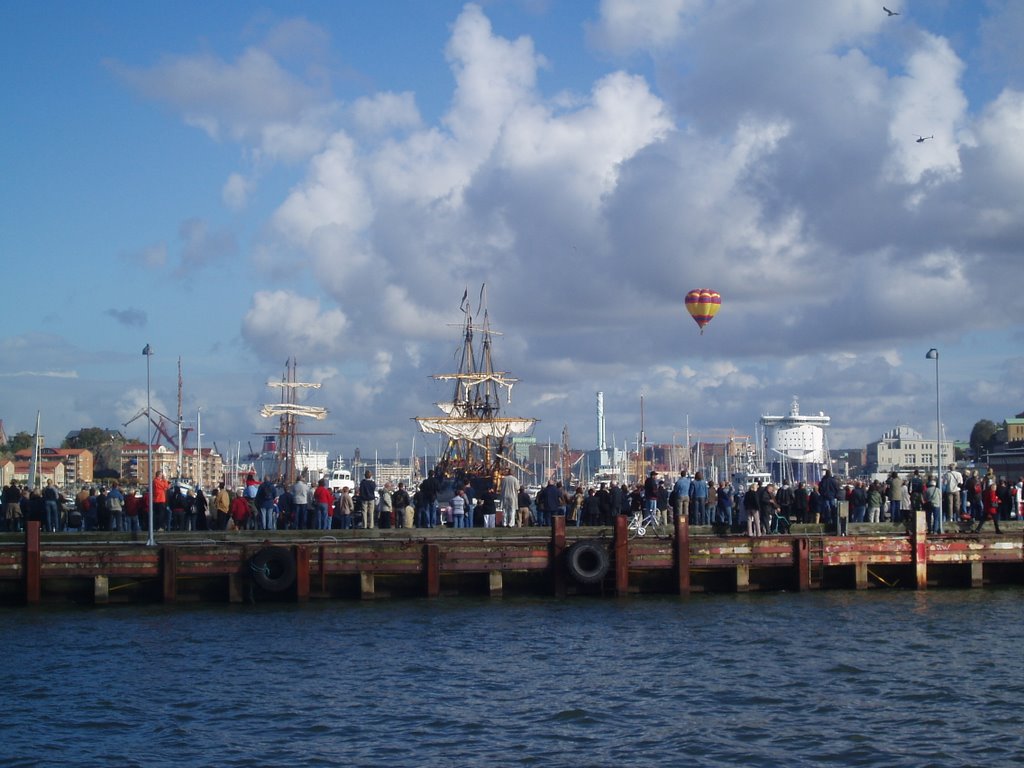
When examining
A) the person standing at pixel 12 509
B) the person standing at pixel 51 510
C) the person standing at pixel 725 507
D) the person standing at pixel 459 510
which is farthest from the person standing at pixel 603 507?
the person standing at pixel 12 509

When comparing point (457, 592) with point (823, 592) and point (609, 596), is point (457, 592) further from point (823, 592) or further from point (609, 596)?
point (823, 592)

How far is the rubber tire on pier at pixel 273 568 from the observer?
3288 cm

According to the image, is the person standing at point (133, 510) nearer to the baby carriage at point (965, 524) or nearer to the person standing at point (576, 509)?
the person standing at point (576, 509)

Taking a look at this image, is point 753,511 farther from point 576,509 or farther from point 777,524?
point 576,509

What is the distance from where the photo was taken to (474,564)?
33531mm

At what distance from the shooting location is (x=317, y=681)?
966 inches

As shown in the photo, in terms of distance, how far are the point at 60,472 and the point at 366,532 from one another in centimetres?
13682

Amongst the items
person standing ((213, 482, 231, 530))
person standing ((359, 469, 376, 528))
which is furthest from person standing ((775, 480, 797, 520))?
person standing ((213, 482, 231, 530))

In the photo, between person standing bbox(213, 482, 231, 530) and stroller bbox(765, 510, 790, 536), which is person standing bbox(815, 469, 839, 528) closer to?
stroller bbox(765, 510, 790, 536)

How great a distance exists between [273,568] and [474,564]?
5.50m

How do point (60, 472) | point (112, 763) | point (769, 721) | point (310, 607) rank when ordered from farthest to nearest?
point (60, 472) < point (310, 607) < point (769, 721) < point (112, 763)

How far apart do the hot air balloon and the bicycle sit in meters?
28.7

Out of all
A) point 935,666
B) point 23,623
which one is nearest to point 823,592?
point 935,666

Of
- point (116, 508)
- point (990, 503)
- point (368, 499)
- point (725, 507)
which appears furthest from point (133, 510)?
point (990, 503)
